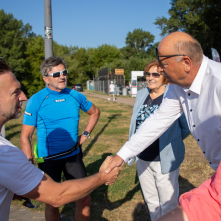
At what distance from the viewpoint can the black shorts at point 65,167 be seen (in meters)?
2.96

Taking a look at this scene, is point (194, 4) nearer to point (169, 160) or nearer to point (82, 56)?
point (169, 160)

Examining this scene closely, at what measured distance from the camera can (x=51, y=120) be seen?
9.86 ft

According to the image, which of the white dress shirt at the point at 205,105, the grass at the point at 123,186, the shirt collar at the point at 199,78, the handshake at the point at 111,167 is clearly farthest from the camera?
the grass at the point at 123,186

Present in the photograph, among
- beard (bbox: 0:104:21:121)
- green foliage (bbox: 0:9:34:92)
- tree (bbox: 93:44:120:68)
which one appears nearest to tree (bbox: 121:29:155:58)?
tree (bbox: 93:44:120:68)

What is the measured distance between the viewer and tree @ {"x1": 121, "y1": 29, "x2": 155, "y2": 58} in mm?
74125

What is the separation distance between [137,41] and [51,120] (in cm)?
7646

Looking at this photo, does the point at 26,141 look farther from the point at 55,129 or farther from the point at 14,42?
the point at 14,42

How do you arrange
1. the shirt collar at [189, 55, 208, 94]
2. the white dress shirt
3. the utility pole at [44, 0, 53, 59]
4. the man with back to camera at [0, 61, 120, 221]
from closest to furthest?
the man with back to camera at [0, 61, 120, 221], the white dress shirt, the shirt collar at [189, 55, 208, 94], the utility pole at [44, 0, 53, 59]

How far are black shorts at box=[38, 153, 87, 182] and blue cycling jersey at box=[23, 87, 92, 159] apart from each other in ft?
0.36

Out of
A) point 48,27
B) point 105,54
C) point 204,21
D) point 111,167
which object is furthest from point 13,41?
point 105,54

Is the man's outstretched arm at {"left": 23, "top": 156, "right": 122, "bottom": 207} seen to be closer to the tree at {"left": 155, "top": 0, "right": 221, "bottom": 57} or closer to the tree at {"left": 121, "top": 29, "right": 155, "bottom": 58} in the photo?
the tree at {"left": 155, "top": 0, "right": 221, "bottom": 57}

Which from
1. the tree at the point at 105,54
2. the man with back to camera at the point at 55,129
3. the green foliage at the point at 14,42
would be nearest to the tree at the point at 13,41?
the green foliage at the point at 14,42

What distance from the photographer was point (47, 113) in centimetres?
298

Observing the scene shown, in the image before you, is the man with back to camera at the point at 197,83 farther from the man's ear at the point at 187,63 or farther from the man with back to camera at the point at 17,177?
the man with back to camera at the point at 17,177
